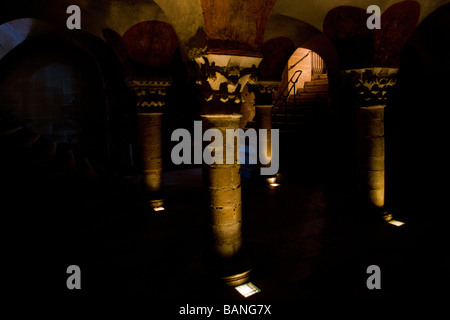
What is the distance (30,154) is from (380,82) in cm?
610

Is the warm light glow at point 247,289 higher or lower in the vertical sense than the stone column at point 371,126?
lower

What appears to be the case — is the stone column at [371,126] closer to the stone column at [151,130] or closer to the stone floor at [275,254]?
the stone floor at [275,254]

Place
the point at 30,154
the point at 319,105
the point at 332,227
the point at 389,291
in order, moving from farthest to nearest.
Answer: the point at 319,105 < the point at 30,154 < the point at 332,227 < the point at 389,291

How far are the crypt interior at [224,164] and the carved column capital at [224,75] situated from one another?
1cm

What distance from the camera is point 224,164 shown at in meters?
3.11

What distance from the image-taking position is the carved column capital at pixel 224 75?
290 cm

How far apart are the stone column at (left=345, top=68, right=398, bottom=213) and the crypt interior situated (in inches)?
0.9

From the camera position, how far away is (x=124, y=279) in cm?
330

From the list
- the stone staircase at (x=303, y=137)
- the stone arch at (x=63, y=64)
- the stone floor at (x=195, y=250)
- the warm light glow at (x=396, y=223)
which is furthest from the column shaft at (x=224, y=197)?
the stone arch at (x=63, y=64)

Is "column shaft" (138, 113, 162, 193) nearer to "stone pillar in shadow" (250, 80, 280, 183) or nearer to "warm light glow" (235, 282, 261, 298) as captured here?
"stone pillar in shadow" (250, 80, 280, 183)

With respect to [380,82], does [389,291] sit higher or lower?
lower

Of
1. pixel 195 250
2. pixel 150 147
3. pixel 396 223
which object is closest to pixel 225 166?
pixel 195 250
